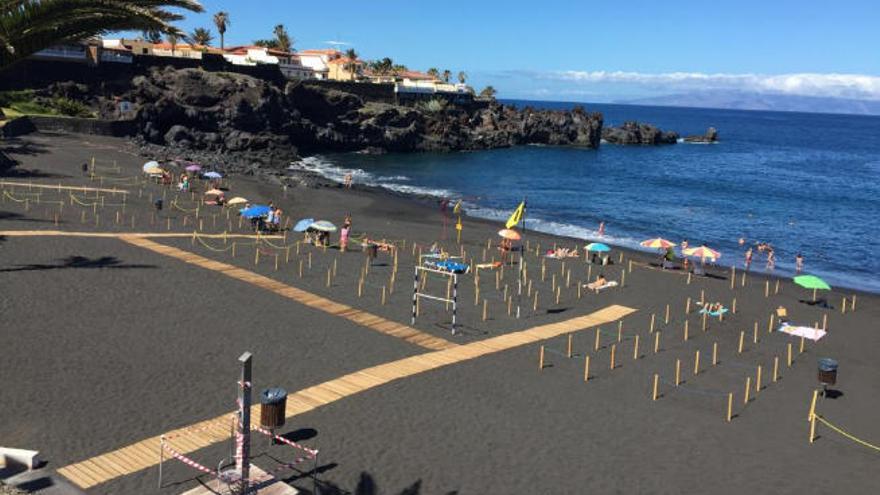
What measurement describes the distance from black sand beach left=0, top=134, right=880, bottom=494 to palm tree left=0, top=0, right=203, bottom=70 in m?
7.97

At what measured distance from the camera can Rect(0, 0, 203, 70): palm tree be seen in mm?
12000

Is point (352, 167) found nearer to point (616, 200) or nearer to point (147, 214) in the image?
point (616, 200)

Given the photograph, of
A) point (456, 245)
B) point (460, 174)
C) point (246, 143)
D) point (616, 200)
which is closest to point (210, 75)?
point (246, 143)

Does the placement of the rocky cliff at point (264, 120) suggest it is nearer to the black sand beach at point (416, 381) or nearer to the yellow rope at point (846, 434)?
the black sand beach at point (416, 381)

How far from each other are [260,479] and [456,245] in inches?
1223

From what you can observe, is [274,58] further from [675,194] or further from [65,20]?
[65,20]

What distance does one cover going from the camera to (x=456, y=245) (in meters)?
43.1

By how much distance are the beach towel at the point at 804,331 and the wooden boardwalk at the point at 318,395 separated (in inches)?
256

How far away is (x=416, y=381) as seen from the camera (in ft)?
63.2

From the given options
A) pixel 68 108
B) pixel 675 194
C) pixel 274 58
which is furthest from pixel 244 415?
pixel 274 58

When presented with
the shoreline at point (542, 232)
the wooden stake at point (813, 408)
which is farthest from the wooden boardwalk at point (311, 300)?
the shoreline at point (542, 232)

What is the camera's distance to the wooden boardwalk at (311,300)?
23.0 metres

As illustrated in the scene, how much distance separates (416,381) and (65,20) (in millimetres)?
11990

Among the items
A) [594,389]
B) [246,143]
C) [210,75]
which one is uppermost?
[210,75]
